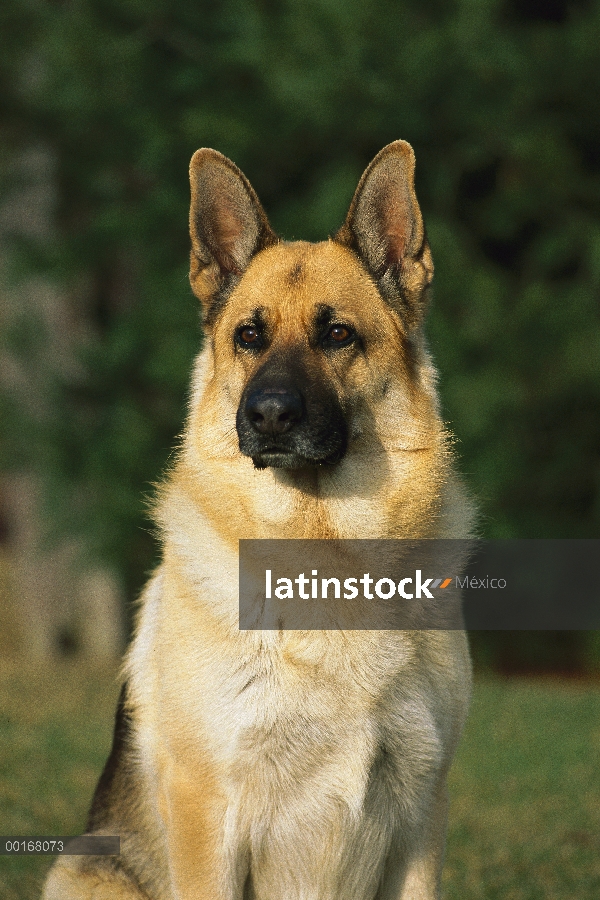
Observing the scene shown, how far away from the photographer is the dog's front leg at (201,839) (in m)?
3.16

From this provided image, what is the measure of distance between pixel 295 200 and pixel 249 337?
345 inches

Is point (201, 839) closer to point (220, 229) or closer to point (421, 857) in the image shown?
point (421, 857)

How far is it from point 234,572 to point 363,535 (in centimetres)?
45

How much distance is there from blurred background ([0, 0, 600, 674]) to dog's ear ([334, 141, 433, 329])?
6.71 meters

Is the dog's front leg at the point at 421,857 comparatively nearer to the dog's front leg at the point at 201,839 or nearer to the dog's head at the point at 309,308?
the dog's front leg at the point at 201,839

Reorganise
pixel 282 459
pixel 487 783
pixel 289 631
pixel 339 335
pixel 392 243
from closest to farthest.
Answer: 1. pixel 289 631
2. pixel 282 459
3. pixel 339 335
4. pixel 392 243
5. pixel 487 783

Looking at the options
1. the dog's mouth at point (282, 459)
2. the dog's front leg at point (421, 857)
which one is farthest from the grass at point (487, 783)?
the dog's mouth at point (282, 459)

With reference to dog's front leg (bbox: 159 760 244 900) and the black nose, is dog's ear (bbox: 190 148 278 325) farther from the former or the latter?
dog's front leg (bbox: 159 760 244 900)

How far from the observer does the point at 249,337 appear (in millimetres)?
3723

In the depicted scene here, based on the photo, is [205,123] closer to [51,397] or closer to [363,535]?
[51,397]

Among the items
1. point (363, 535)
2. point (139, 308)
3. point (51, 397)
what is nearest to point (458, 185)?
point (139, 308)

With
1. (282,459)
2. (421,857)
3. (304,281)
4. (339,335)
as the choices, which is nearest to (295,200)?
(304,281)

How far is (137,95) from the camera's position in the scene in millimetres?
12055

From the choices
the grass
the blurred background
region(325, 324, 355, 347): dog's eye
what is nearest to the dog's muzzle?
region(325, 324, 355, 347): dog's eye
